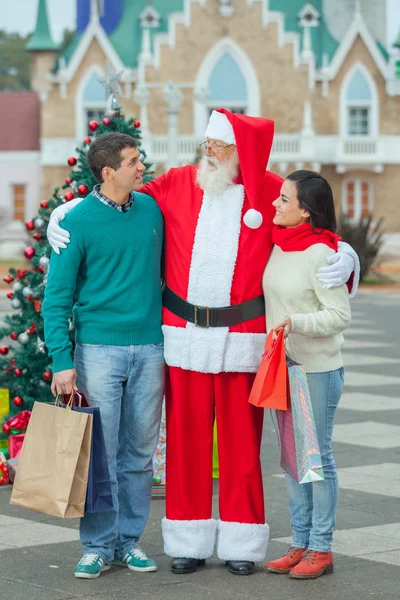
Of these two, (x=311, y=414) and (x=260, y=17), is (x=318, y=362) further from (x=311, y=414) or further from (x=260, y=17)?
(x=260, y=17)

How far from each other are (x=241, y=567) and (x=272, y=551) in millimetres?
435

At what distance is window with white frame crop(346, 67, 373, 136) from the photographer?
4538 centimetres

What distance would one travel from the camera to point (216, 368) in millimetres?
5531

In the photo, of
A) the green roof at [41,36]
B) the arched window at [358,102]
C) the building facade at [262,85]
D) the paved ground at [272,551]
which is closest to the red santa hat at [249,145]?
the paved ground at [272,551]

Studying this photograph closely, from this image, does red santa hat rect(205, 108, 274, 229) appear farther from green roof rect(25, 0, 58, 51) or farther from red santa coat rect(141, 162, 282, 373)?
green roof rect(25, 0, 58, 51)

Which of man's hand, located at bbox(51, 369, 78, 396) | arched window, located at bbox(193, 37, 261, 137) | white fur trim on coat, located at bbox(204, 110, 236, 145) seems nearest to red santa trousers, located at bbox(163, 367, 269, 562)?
man's hand, located at bbox(51, 369, 78, 396)

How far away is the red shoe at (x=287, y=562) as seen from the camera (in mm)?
5527

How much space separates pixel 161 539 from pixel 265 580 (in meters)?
0.85

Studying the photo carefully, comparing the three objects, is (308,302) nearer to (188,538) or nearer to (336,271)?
(336,271)

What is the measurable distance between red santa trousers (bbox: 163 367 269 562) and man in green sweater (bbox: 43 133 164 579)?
14 cm

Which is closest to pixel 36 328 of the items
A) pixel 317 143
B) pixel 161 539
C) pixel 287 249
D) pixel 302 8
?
pixel 161 539

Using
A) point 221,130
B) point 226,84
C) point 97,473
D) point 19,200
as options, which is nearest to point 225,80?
Answer: point 226,84

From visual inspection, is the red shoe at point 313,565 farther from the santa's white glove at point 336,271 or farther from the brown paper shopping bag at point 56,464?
the santa's white glove at point 336,271

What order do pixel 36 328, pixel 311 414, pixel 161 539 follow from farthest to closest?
1. pixel 36 328
2. pixel 161 539
3. pixel 311 414
